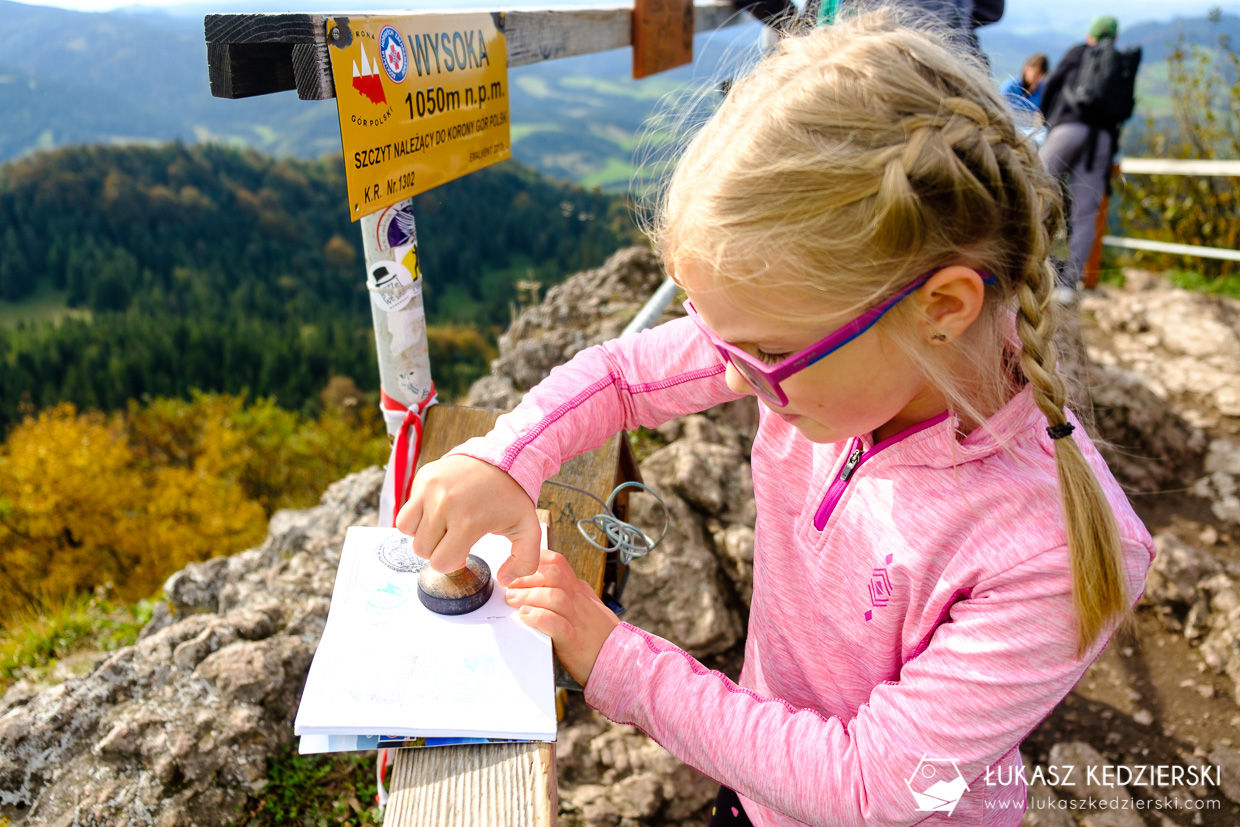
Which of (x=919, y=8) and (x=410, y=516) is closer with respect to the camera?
(x=410, y=516)

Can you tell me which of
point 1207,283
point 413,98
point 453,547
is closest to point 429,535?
point 453,547

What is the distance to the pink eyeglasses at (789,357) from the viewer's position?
93 centimetres

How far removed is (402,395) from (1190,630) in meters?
3.14

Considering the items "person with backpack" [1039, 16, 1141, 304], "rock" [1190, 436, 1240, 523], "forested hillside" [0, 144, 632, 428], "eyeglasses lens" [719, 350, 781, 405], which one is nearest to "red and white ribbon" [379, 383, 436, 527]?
"eyeglasses lens" [719, 350, 781, 405]

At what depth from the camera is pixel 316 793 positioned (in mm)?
1837

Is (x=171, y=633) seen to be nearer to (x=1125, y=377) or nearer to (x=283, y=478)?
(x=1125, y=377)

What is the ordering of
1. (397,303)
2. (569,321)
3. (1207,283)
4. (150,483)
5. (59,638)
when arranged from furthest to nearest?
1. (150,483)
2. (1207,283)
3. (569,321)
4. (59,638)
5. (397,303)

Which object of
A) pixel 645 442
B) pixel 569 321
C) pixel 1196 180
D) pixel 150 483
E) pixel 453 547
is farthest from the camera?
pixel 150 483

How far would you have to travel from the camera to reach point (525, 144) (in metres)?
107

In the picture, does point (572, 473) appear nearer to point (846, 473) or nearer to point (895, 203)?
point (846, 473)

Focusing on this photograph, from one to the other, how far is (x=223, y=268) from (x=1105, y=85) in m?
61.8

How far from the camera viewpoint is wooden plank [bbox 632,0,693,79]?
3.04 metres

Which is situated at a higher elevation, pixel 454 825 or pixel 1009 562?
pixel 1009 562

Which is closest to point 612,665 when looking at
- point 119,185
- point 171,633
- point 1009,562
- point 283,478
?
point 1009,562
